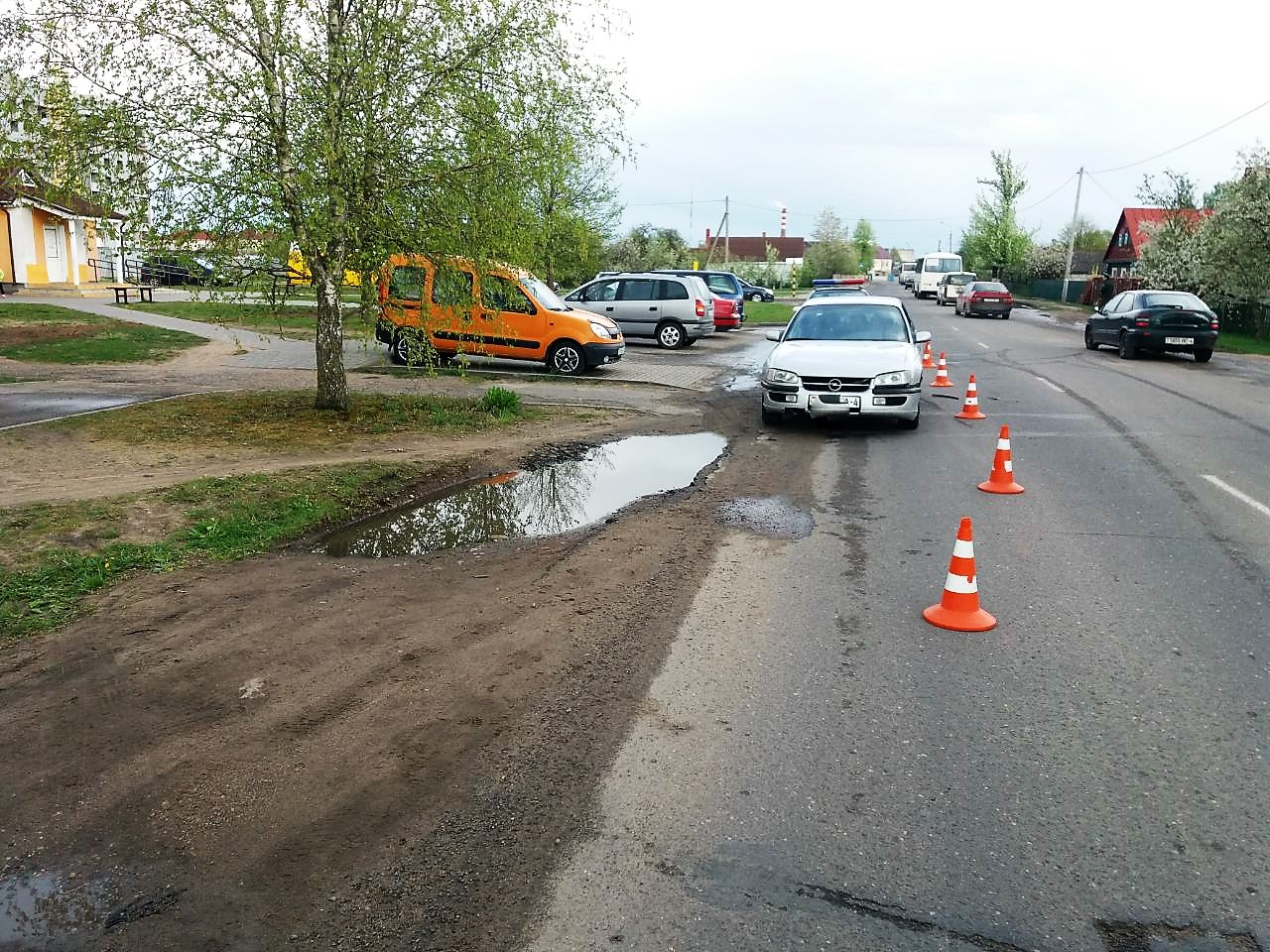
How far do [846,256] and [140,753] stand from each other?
106318 mm

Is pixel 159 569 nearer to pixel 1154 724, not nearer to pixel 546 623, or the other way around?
pixel 546 623

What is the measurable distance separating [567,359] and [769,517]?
10258 mm

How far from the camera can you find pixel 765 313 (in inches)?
1620

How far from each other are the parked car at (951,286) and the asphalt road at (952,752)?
153 feet

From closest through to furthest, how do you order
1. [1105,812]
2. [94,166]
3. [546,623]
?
[1105,812]
[546,623]
[94,166]

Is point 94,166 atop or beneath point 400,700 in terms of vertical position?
atop

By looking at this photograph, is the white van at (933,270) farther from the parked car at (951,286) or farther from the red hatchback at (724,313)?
the red hatchback at (724,313)

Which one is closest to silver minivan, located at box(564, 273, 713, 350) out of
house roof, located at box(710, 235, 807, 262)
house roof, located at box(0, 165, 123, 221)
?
house roof, located at box(0, 165, 123, 221)

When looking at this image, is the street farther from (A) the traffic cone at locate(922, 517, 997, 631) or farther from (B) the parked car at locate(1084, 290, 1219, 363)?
(B) the parked car at locate(1084, 290, 1219, 363)

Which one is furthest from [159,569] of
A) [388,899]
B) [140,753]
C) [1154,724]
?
[1154,724]

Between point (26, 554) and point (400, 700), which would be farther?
point (26, 554)

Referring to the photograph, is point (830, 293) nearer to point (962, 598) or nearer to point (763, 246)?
point (962, 598)

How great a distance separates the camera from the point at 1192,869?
10.4ft

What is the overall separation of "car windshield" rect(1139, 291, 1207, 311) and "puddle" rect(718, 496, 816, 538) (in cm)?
1776
